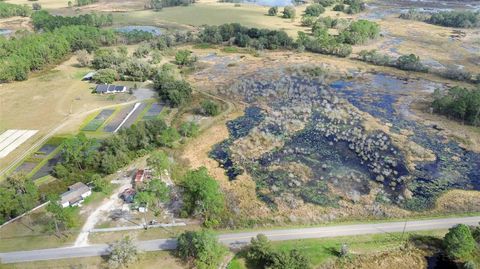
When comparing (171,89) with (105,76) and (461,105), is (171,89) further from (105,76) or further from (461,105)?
(461,105)

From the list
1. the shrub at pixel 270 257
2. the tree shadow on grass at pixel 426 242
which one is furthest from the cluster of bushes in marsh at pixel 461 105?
the shrub at pixel 270 257

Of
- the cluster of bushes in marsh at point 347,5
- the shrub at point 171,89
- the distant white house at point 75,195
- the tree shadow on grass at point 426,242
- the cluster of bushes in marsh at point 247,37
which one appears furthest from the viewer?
the cluster of bushes in marsh at point 347,5

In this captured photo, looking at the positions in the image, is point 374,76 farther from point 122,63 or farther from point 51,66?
point 51,66

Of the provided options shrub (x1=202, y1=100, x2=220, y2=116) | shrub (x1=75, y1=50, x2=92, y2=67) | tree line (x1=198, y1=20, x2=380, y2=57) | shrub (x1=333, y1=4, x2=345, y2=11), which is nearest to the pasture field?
shrub (x1=75, y1=50, x2=92, y2=67)

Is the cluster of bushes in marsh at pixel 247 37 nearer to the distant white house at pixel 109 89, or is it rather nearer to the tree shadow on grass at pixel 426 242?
the distant white house at pixel 109 89


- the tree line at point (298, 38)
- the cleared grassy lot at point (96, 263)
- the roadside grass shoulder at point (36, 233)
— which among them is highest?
the tree line at point (298, 38)

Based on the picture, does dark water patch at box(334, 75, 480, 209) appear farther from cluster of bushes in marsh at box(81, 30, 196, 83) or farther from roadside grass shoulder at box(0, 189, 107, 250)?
cluster of bushes in marsh at box(81, 30, 196, 83)
